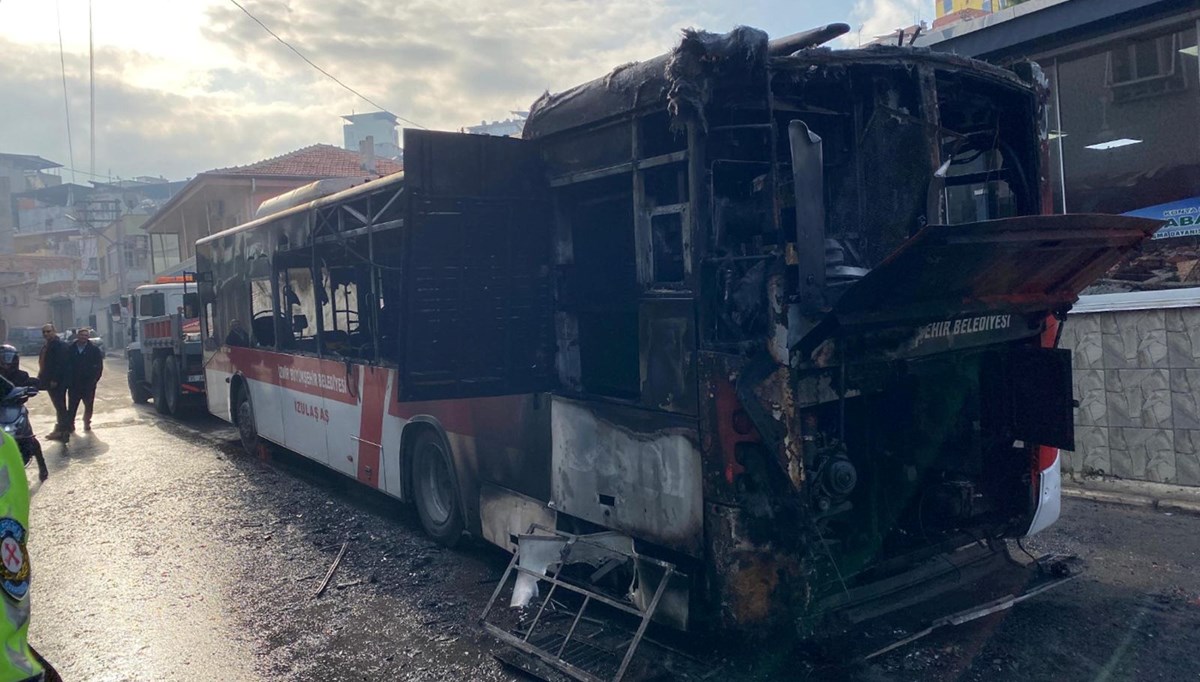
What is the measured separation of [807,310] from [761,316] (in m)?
0.27

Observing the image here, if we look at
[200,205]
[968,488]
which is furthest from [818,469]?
[200,205]

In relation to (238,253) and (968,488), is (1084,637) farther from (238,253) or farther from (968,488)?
(238,253)

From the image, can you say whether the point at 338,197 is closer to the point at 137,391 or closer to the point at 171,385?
the point at 171,385

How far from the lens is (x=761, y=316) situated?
12.8 feet

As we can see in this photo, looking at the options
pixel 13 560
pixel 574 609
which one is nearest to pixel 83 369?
pixel 574 609

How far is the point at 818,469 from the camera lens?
3.92 m

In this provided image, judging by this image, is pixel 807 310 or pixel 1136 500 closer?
pixel 807 310

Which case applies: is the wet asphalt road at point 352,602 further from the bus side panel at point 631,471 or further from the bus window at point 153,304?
the bus window at point 153,304

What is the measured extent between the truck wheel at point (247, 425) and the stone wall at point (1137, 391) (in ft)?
31.3

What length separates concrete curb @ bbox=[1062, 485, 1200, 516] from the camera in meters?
6.70

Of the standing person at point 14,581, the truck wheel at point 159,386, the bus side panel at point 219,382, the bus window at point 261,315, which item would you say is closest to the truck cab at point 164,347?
the truck wheel at point 159,386

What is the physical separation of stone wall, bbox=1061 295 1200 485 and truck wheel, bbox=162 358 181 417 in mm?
14534

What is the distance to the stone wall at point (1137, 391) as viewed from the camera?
22.7ft

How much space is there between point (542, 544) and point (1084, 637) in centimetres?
301
